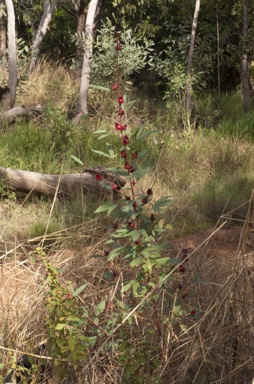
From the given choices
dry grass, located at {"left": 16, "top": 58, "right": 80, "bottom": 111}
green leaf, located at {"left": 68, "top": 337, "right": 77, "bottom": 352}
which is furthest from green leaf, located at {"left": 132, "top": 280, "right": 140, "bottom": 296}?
dry grass, located at {"left": 16, "top": 58, "right": 80, "bottom": 111}

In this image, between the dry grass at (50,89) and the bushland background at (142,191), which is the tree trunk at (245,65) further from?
the dry grass at (50,89)

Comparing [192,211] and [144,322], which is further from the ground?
[144,322]

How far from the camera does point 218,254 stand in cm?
446

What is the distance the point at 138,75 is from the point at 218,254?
8.98 metres

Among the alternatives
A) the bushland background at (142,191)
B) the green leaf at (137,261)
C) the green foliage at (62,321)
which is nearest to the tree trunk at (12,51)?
the bushland background at (142,191)

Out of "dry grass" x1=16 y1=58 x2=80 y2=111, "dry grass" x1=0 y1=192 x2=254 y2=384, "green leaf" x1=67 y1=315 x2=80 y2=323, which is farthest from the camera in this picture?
"dry grass" x1=16 y1=58 x2=80 y2=111

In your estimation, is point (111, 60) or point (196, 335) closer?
point (196, 335)

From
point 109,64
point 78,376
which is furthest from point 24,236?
point 109,64

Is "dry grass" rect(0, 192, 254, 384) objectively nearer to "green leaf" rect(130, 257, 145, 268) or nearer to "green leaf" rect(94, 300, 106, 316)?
"green leaf" rect(94, 300, 106, 316)

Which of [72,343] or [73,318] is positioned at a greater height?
[73,318]

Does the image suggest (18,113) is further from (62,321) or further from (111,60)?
(62,321)

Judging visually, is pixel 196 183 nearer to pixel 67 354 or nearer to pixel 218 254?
pixel 218 254

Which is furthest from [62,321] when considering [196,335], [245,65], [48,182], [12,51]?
[245,65]

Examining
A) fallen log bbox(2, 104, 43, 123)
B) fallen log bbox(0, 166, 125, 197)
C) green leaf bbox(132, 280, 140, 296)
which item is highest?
green leaf bbox(132, 280, 140, 296)
